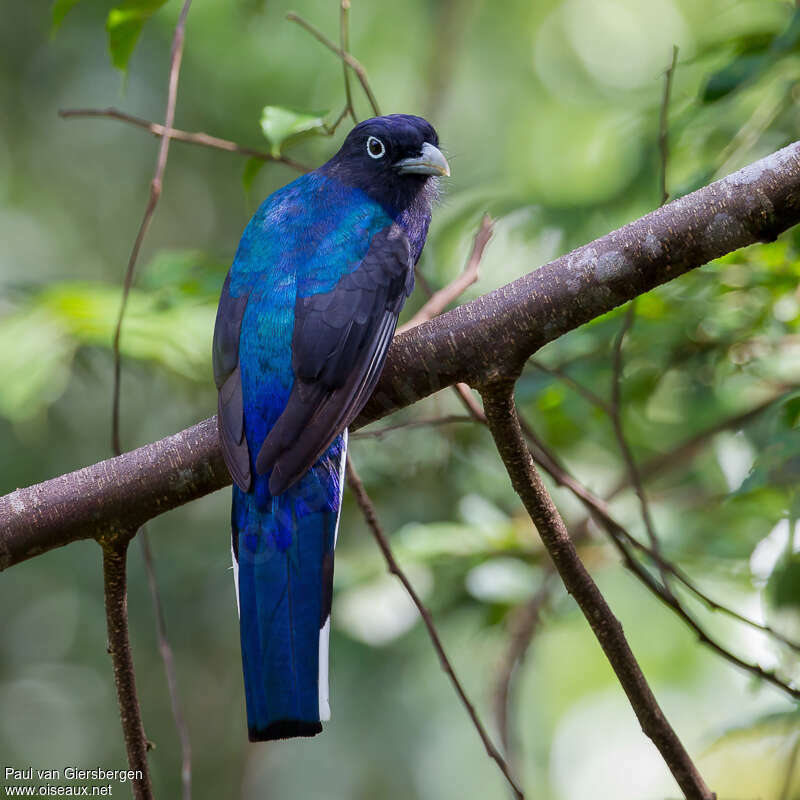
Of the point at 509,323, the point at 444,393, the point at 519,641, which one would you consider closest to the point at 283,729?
the point at 509,323

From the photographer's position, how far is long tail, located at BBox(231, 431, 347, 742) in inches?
86.4

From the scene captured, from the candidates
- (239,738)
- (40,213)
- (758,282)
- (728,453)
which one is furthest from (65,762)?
(758,282)

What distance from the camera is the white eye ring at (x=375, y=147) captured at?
311cm

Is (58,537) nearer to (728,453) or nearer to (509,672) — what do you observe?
(509,672)

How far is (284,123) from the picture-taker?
232cm

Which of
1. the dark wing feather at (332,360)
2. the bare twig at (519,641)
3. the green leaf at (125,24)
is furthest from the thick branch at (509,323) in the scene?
the bare twig at (519,641)

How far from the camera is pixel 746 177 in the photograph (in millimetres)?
1921

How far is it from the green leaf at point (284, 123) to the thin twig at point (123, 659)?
0.90 m

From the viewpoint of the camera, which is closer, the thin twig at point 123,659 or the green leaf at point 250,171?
the thin twig at point 123,659

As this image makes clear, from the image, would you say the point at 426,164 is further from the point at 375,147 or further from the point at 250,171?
the point at 250,171

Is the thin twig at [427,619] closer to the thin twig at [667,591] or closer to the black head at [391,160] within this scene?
the thin twig at [667,591]

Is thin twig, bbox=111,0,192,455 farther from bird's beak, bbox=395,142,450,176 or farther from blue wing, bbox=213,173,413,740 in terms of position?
bird's beak, bbox=395,142,450,176

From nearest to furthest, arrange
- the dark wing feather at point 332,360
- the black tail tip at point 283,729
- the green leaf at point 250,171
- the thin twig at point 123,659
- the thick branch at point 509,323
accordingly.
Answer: the thick branch at point 509,323, the thin twig at point 123,659, the black tail tip at point 283,729, the dark wing feather at point 332,360, the green leaf at point 250,171

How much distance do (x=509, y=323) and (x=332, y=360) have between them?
526mm
